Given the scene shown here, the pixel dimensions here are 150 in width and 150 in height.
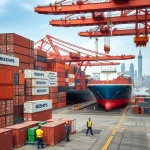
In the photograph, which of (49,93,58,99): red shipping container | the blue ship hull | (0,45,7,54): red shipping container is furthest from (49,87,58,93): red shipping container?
(0,45,7,54): red shipping container

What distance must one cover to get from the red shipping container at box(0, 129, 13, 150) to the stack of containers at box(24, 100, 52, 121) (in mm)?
7170

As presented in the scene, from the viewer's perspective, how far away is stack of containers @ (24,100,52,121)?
24250 mm

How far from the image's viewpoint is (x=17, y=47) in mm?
31312

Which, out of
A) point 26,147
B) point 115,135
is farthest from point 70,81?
point 26,147

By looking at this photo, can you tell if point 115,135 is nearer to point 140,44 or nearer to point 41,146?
point 41,146

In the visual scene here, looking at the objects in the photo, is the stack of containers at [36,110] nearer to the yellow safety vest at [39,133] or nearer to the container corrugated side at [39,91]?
the container corrugated side at [39,91]

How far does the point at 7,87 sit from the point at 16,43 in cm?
1167

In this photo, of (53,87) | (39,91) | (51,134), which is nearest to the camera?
(51,134)

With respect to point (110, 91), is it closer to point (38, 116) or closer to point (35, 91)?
point (35, 91)

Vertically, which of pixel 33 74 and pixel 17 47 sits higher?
pixel 17 47

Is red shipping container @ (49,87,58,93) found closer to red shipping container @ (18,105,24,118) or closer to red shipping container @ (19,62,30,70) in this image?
red shipping container @ (19,62,30,70)

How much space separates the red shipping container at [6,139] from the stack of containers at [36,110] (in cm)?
717

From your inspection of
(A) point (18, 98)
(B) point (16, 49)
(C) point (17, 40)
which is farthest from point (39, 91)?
(C) point (17, 40)

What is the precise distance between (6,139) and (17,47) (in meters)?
17.1
